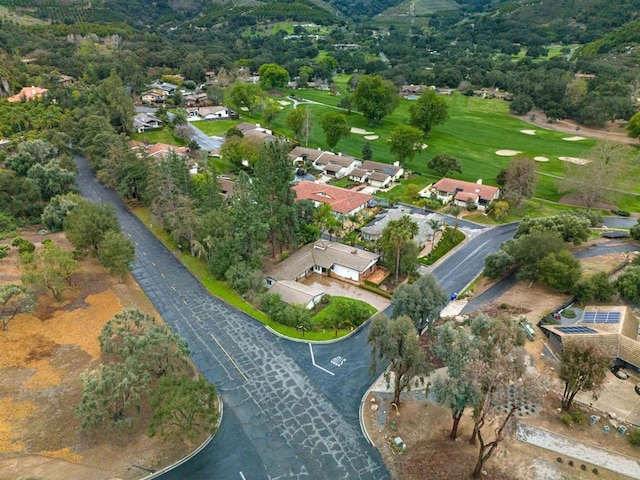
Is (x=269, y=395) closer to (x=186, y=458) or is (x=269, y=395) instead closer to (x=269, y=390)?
(x=269, y=390)

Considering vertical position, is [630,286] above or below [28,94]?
below

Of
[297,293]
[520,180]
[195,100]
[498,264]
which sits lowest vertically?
[297,293]

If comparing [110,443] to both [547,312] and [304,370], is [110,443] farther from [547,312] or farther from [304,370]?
[547,312]

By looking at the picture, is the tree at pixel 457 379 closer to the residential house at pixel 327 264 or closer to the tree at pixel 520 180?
the residential house at pixel 327 264

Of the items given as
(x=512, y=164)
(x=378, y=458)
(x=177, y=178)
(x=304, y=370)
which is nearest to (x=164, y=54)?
(x=177, y=178)

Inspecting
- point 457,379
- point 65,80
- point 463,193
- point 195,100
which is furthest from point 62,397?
point 65,80

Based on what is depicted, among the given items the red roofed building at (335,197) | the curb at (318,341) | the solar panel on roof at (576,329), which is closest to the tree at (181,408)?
the curb at (318,341)
